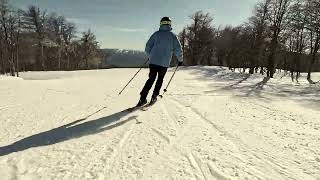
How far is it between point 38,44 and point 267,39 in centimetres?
3657

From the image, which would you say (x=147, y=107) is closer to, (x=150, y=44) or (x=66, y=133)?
(x=150, y=44)

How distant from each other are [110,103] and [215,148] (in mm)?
4122

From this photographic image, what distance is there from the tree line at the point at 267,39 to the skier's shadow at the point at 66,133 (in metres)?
24.9

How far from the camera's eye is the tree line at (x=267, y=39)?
A: 26.9 metres

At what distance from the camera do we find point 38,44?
1823 inches

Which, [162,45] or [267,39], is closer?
[162,45]

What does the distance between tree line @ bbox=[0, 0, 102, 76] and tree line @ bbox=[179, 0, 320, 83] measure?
2186 centimetres

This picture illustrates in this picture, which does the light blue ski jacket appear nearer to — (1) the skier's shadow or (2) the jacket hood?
(2) the jacket hood

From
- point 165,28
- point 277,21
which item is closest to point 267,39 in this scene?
point 277,21

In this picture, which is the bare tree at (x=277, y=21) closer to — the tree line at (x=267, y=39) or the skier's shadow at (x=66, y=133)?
the tree line at (x=267, y=39)

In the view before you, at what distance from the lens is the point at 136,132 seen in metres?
4.62

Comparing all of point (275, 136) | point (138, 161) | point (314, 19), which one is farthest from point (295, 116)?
point (314, 19)

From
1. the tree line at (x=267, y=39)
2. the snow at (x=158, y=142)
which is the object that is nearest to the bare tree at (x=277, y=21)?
the tree line at (x=267, y=39)

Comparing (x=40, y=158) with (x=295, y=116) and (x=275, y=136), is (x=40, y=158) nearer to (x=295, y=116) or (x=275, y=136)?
(x=275, y=136)
